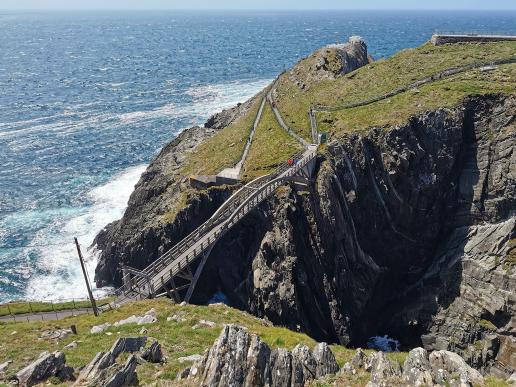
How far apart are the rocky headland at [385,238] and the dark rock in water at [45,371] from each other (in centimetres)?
2956

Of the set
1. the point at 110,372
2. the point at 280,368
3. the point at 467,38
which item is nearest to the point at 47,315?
the point at 110,372

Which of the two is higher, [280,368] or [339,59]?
[339,59]

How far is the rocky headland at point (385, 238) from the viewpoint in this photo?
5238 cm

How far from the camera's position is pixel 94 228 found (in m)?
75.1

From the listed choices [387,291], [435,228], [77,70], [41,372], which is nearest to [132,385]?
[41,372]

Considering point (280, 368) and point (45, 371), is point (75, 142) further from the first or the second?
point (280, 368)

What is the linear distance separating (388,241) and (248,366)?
42830 mm

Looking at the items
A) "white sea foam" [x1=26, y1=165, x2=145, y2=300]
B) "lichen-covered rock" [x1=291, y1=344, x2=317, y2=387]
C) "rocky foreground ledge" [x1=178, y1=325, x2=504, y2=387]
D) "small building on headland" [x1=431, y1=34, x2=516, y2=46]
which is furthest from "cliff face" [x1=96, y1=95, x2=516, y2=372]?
"small building on headland" [x1=431, y1=34, x2=516, y2=46]

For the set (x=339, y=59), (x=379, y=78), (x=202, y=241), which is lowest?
(x=202, y=241)

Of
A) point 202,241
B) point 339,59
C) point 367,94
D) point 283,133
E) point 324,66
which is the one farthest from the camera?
point 339,59

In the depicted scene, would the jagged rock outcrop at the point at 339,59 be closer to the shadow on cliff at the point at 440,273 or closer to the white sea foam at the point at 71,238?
the shadow on cliff at the point at 440,273

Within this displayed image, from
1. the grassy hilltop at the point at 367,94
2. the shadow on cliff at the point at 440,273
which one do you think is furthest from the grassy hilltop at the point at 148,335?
the grassy hilltop at the point at 367,94

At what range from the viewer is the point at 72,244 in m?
71.5

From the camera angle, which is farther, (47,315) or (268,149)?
(268,149)
